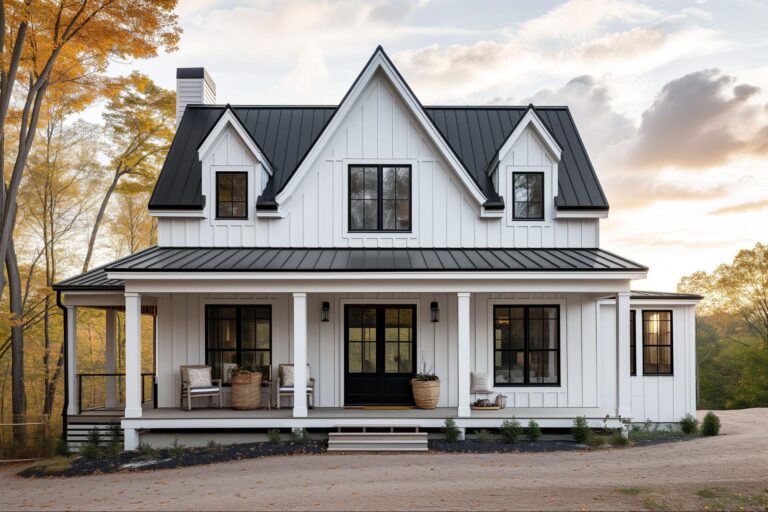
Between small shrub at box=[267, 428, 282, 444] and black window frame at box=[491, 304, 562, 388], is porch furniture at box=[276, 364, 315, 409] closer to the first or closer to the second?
small shrub at box=[267, 428, 282, 444]

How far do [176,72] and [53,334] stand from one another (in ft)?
50.6

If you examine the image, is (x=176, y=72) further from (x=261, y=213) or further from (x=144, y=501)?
(x=144, y=501)

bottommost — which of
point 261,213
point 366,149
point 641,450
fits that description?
point 641,450

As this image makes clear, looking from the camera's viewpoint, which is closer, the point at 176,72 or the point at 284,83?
the point at 176,72

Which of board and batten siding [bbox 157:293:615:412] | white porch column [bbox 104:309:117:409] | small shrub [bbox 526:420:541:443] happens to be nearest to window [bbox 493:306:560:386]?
board and batten siding [bbox 157:293:615:412]

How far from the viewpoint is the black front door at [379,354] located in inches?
594

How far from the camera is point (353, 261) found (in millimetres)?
14203

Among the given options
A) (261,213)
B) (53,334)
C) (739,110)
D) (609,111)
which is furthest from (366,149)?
(53,334)

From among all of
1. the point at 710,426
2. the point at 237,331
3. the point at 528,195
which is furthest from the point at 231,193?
the point at 710,426

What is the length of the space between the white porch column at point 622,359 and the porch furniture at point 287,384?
6.80m

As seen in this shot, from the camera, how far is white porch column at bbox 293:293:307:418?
1350 centimetres

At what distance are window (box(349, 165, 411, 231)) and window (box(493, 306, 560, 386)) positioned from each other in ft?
10.9

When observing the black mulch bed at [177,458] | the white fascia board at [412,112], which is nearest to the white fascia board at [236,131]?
the white fascia board at [412,112]

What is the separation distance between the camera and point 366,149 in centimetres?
1573
